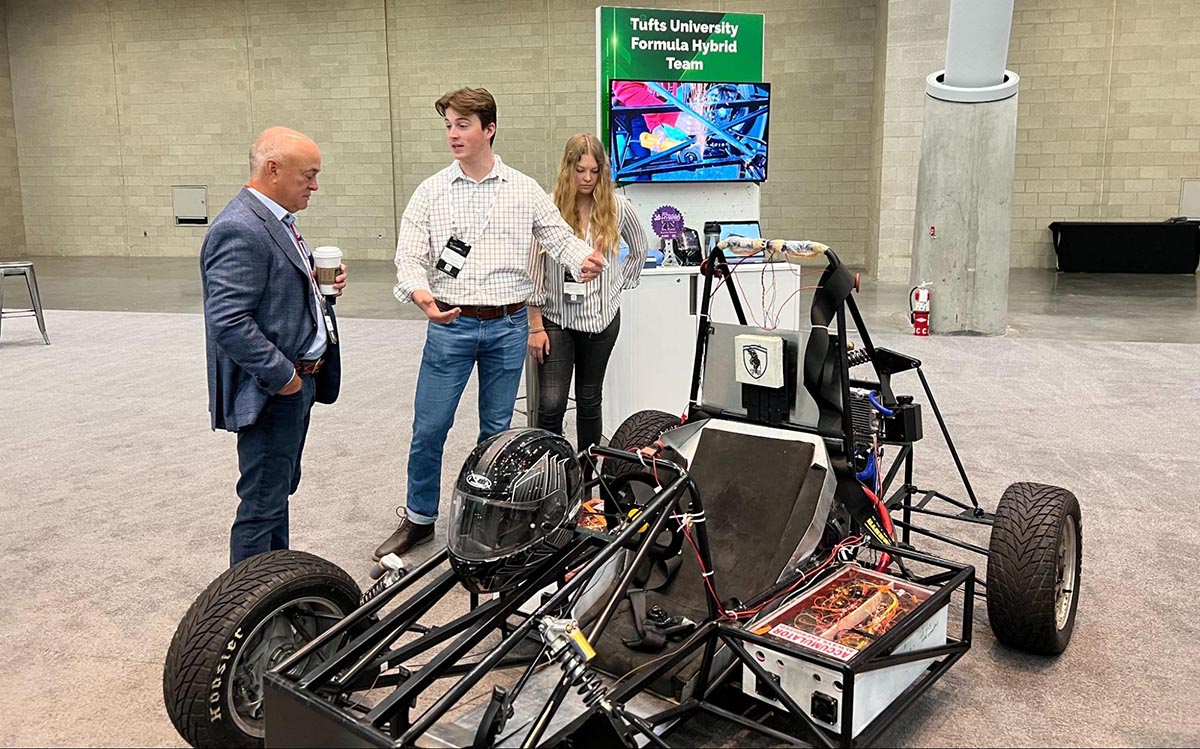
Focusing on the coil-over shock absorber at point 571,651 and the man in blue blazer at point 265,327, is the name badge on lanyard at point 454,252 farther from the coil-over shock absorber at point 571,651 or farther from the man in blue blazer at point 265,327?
the coil-over shock absorber at point 571,651

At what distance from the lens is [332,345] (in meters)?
2.90

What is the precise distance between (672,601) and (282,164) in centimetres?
156

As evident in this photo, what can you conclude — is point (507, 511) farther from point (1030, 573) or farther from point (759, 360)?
point (1030, 573)

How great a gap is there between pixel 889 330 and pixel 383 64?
9791mm

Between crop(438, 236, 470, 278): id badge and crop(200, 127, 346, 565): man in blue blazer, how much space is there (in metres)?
0.61

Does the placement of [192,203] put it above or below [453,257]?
above

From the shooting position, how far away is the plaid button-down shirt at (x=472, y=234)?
3.39 metres

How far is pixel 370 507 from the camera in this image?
4.16 metres

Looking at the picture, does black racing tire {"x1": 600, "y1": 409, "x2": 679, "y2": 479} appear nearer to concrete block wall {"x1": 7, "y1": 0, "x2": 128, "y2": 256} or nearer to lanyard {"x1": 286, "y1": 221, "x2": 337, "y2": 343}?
lanyard {"x1": 286, "y1": 221, "x2": 337, "y2": 343}

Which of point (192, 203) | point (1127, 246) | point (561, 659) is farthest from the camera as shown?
point (192, 203)

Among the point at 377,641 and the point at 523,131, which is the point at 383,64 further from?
the point at 377,641

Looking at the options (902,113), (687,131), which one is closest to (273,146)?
(687,131)

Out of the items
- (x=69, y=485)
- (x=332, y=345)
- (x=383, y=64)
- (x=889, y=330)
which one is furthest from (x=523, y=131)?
(x=332, y=345)

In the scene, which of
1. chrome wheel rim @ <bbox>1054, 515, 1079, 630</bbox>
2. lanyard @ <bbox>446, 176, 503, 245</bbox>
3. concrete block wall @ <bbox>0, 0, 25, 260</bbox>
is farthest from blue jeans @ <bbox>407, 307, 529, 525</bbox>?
concrete block wall @ <bbox>0, 0, 25, 260</bbox>
